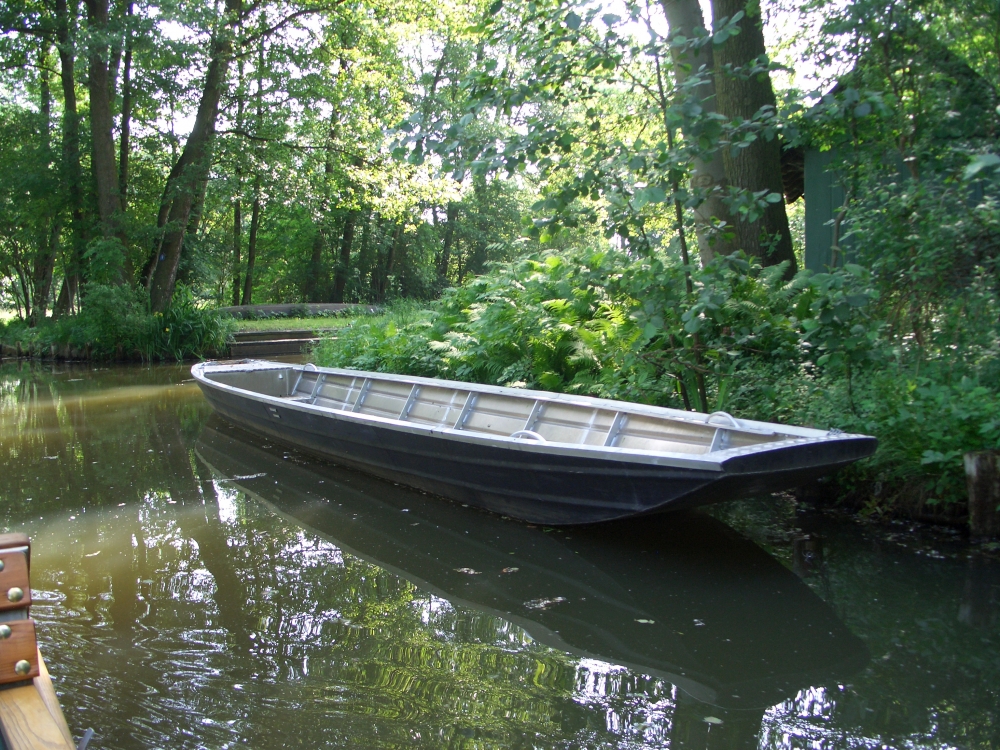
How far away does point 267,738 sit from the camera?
9.98 ft

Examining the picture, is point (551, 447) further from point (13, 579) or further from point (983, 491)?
point (13, 579)

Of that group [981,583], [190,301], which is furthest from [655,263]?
[190,301]

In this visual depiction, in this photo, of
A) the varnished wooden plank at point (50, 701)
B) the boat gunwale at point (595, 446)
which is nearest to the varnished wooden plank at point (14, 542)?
the varnished wooden plank at point (50, 701)

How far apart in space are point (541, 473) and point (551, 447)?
26 cm

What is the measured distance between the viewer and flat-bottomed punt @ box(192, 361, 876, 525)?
434 cm

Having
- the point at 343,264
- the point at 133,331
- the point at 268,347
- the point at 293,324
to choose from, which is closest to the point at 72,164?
the point at 133,331

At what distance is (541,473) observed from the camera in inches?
203

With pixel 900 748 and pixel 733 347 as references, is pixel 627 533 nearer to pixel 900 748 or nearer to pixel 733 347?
pixel 733 347

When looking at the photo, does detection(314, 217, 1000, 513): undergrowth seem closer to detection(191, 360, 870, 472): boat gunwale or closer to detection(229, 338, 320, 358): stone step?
detection(191, 360, 870, 472): boat gunwale

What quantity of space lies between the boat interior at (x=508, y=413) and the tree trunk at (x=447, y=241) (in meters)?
25.6

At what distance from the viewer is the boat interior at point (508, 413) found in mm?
5250

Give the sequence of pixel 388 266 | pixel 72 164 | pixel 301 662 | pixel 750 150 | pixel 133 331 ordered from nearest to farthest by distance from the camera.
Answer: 1. pixel 301 662
2. pixel 750 150
3. pixel 133 331
4. pixel 72 164
5. pixel 388 266

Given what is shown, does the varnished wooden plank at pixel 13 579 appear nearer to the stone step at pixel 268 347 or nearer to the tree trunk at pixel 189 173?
the stone step at pixel 268 347

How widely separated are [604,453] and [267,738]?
2.41 meters
